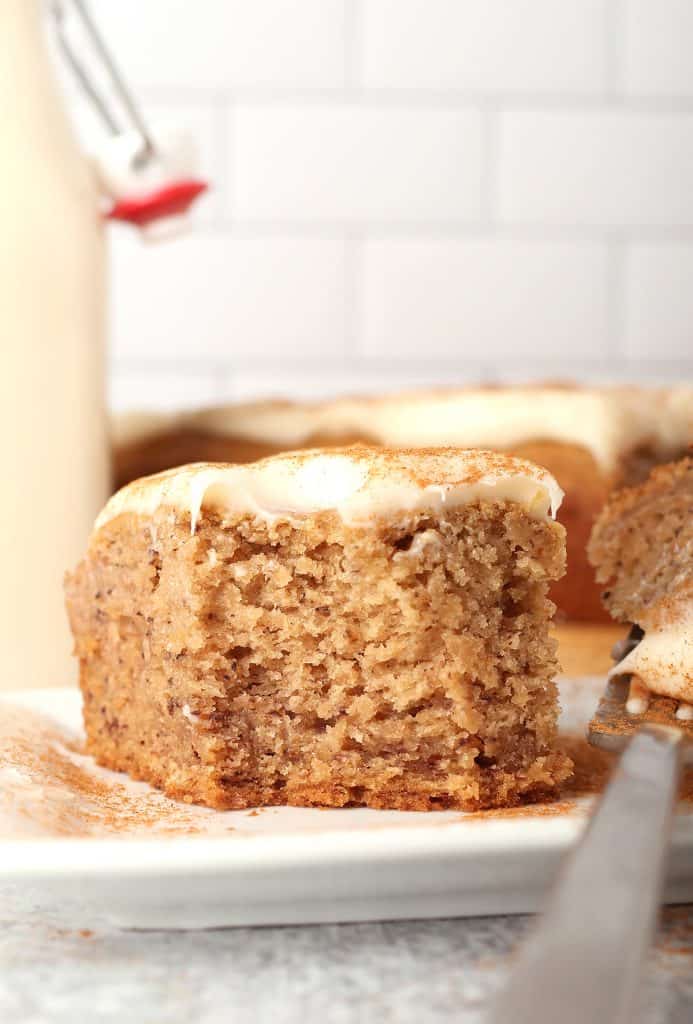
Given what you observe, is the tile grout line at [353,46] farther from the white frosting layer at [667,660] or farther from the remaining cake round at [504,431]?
the white frosting layer at [667,660]

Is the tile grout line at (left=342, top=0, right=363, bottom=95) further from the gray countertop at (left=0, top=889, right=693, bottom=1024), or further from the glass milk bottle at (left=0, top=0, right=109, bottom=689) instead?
the gray countertop at (left=0, top=889, right=693, bottom=1024)

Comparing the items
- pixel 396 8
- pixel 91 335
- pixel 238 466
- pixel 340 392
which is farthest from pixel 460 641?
pixel 396 8

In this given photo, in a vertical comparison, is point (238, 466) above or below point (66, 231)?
below

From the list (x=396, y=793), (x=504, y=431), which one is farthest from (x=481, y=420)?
(x=396, y=793)

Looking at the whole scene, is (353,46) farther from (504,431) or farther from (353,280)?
(504,431)

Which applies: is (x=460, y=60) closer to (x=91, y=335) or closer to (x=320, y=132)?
(x=320, y=132)

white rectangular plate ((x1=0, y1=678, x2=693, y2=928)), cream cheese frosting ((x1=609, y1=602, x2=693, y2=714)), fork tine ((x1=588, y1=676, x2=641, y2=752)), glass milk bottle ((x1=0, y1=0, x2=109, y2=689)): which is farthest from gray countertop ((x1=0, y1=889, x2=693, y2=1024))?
glass milk bottle ((x1=0, y1=0, x2=109, y2=689))
